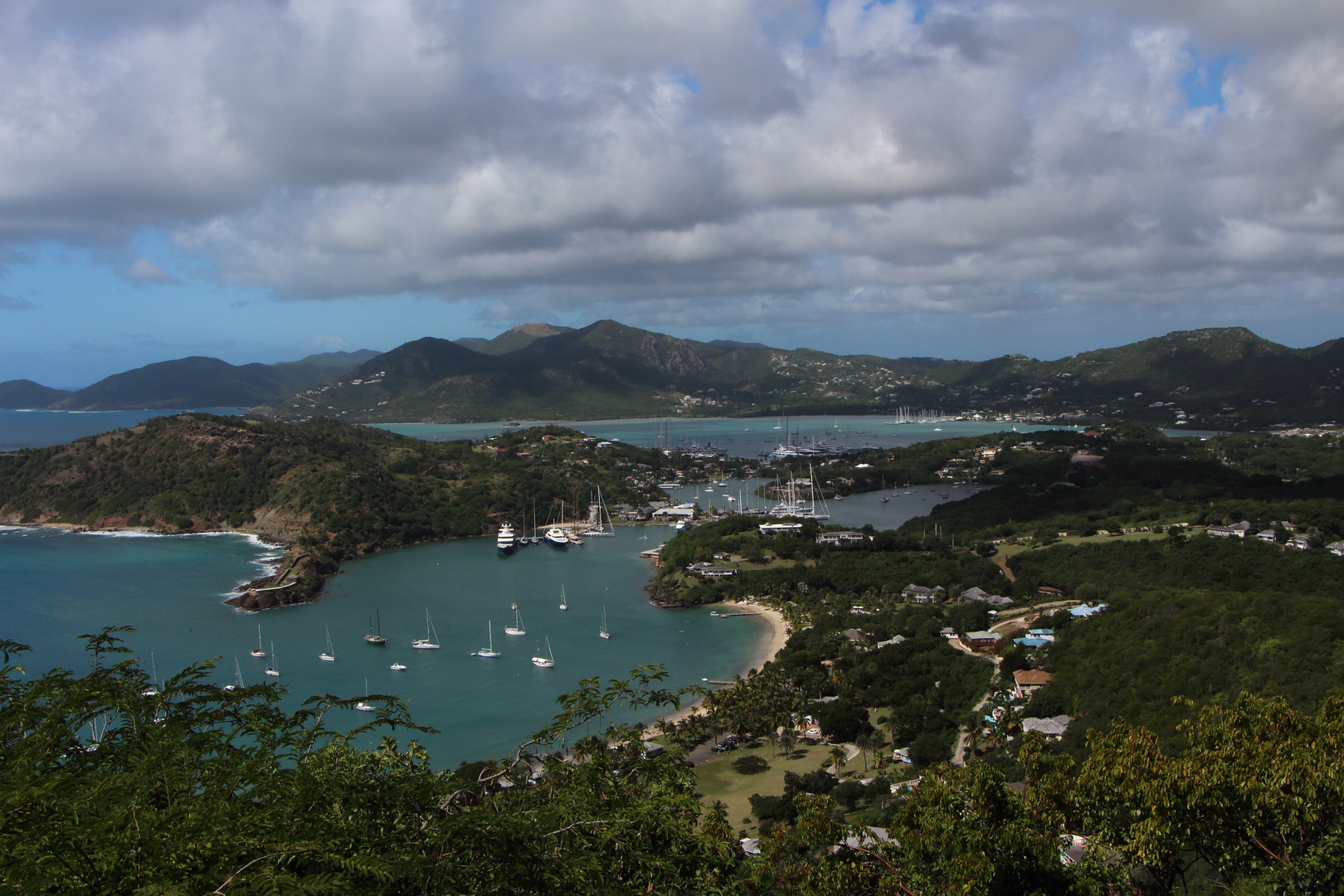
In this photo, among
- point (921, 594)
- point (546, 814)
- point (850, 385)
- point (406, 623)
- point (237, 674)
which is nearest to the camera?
point (546, 814)

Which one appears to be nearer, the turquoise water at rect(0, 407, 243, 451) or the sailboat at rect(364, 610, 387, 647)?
the sailboat at rect(364, 610, 387, 647)

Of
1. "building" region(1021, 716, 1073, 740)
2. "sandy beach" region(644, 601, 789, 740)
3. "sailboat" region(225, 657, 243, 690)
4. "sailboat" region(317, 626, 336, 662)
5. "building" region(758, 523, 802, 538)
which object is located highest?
"building" region(758, 523, 802, 538)

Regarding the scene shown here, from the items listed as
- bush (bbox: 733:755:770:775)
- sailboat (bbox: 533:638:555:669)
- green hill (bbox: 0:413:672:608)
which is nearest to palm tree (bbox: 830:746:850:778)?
bush (bbox: 733:755:770:775)

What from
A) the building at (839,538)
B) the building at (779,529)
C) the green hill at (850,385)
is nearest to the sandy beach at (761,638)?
the building at (839,538)

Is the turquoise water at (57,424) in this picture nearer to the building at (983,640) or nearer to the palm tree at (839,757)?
the building at (983,640)

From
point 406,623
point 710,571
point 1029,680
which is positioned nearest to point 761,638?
point 710,571

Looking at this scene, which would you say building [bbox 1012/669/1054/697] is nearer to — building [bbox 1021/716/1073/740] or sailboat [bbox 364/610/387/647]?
building [bbox 1021/716/1073/740]

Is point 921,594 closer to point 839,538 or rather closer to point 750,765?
point 839,538
